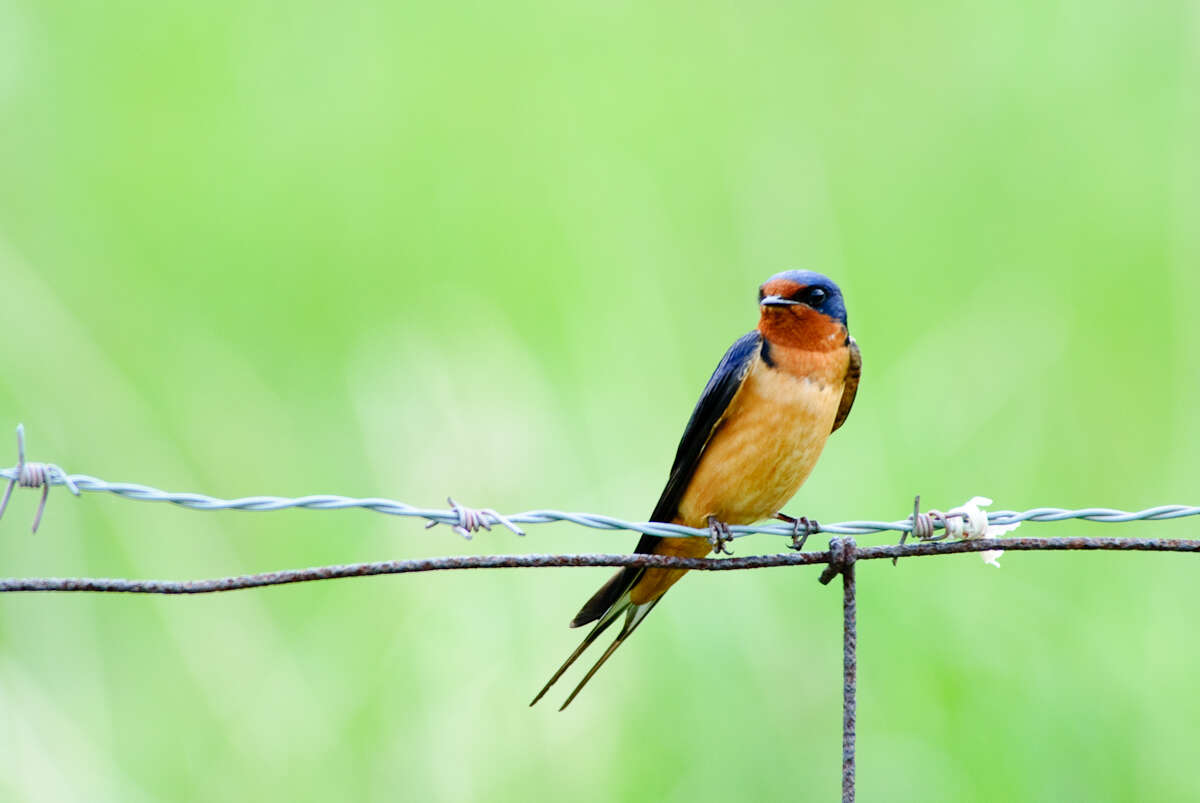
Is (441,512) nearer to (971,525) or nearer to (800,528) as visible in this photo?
(971,525)

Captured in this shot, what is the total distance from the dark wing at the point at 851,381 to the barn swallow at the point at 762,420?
2 cm

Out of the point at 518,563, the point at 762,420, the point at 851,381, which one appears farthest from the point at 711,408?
the point at 518,563

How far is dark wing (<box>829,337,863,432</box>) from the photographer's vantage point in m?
3.04

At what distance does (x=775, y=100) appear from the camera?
577cm

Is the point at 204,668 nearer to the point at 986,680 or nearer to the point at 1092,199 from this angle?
the point at 986,680

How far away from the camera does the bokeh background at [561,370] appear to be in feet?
11.3

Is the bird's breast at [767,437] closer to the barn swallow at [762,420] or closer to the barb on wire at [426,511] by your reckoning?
the barn swallow at [762,420]

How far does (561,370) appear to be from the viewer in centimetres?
455

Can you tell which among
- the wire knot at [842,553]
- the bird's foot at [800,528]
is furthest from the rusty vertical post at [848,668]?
the bird's foot at [800,528]

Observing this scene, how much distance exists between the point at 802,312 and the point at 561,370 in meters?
1.73

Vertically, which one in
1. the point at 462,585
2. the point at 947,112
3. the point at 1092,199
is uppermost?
the point at 947,112

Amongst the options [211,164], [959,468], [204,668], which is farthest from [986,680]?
[211,164]

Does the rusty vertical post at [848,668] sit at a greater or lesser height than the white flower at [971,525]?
lesser

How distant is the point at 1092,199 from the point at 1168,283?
63cm
